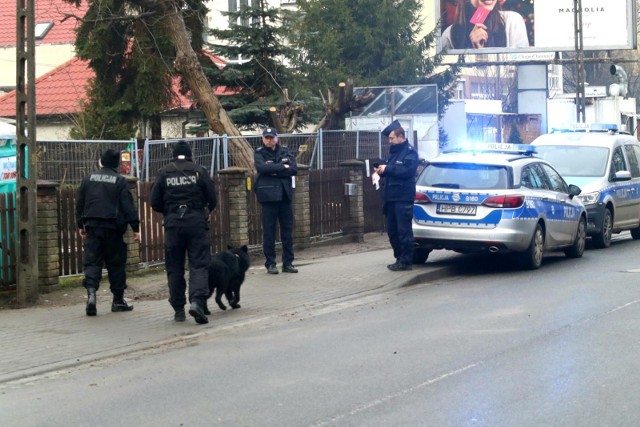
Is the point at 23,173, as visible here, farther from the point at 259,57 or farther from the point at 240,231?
the point at 259,57

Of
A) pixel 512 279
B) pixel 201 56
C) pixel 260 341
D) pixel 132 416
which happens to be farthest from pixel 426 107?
pixel 132 416

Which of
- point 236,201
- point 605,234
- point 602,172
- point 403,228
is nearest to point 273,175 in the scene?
point 403,228

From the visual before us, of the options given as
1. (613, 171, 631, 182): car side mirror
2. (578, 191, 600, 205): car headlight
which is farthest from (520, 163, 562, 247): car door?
(613, 171, 631, 182): car side mirror

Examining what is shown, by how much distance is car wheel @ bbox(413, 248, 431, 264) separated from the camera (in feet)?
51.3

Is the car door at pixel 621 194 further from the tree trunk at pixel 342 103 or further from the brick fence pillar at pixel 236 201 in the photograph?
the brick fence pillar at pixel 236 201

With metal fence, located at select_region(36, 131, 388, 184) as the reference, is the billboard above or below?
above

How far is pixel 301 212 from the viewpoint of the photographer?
60.4 feet

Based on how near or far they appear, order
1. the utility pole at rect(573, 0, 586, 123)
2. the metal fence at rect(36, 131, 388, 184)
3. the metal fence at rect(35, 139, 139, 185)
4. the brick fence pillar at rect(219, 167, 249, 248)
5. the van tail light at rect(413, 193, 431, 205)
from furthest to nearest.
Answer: the utility pole at rect(573, 0, 586, 123) < the metal fence at rect(35, 139, 139, 185) < the metal fence at rect(36, 131, 388, 184) < the brick fence pillar at rect(219, 167, 249, 248) < the van tail light at rect(413, 193, 431, 205)

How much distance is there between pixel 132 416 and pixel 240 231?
31.0ft

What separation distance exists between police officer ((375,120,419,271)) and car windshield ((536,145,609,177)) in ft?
17.3

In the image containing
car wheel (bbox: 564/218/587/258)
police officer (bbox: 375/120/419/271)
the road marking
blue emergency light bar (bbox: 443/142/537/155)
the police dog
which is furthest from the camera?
car wheel (bbox: 564/218/587/258)

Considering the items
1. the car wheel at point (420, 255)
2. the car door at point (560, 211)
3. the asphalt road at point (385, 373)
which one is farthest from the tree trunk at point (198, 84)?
the asphalt road at point (385, 373)

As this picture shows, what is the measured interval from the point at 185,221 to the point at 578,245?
26.1 feet

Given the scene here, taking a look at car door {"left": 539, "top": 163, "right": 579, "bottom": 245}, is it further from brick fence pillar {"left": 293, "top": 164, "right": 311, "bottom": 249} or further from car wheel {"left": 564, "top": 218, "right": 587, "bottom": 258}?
brick fence pillar {"left": 293, "top": 164, "right": 311, "bottom": 249}
